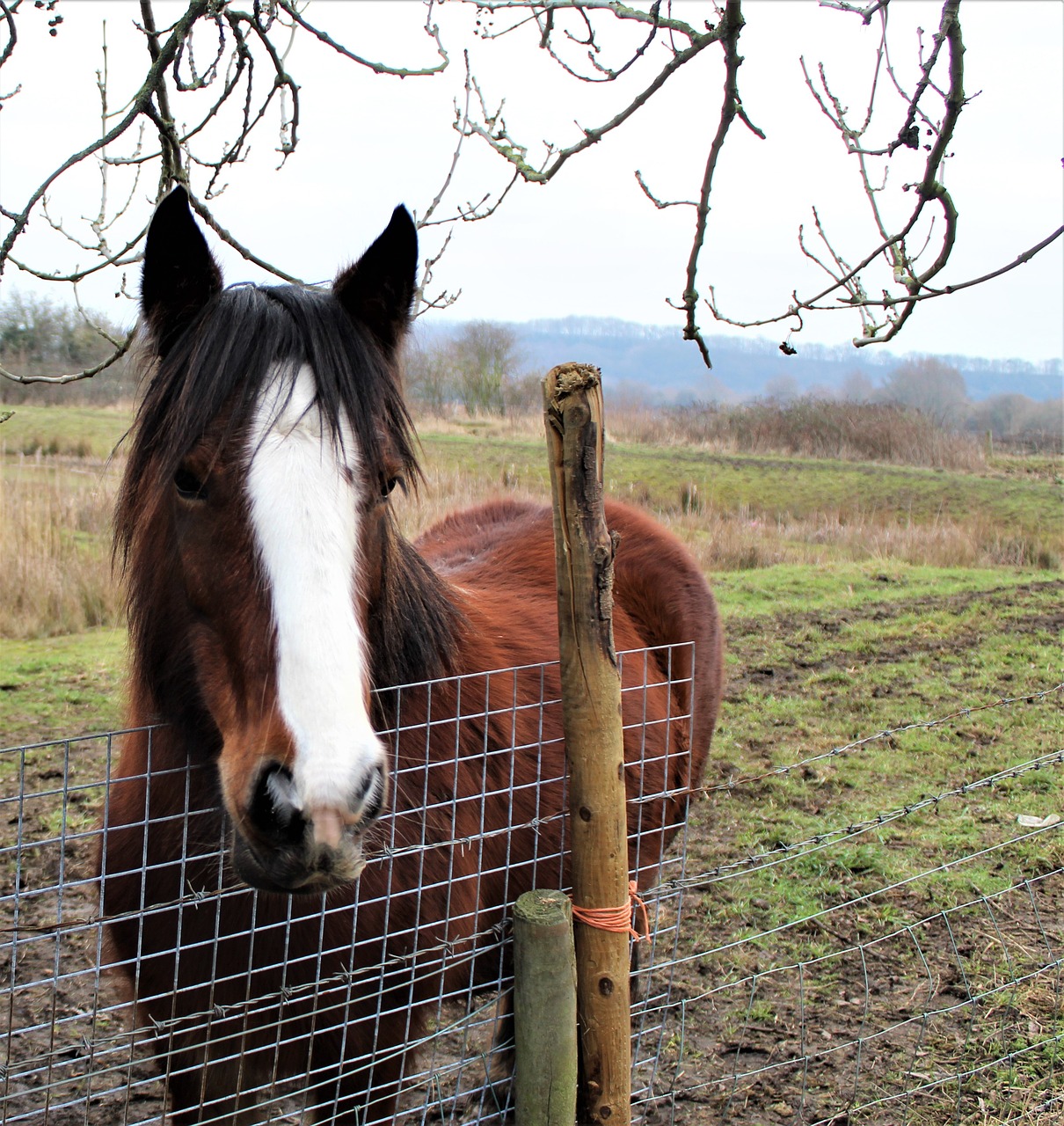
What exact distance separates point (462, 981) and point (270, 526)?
1462 millimetres

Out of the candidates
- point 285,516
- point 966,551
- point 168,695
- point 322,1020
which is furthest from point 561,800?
point 966,551

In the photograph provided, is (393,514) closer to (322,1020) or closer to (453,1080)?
(322,1020)

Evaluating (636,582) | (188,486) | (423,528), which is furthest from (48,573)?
(188,486)

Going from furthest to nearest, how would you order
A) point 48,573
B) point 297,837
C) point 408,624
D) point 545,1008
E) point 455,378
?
1. point 455,378
2. point 48,573
3. point 408,624
4. point 545,1008
5. point 297,837

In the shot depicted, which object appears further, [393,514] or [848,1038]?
[848,1038]

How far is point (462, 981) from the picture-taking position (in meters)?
2.45

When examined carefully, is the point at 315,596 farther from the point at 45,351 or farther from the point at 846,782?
the point at 45,351

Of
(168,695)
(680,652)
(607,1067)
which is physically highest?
(168,695)

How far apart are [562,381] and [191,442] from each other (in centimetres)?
73

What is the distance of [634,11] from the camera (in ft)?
7.22

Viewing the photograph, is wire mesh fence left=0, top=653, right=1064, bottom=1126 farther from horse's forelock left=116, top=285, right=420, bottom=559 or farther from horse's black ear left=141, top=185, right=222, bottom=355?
horse's black ear left=141, top=185, right=222, bottom=355

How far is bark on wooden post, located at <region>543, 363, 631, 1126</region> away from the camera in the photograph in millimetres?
1885

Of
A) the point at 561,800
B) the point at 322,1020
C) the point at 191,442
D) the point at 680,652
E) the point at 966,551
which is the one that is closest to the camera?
the point at 191,442

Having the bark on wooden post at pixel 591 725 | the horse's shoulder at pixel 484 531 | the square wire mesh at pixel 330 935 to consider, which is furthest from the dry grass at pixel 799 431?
the bark on wooden post at pixel 591 725
